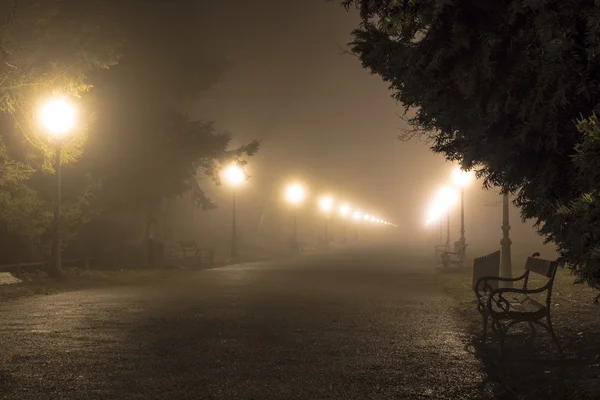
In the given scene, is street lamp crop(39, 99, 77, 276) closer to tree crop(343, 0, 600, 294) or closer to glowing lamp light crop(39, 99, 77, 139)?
glowing lamp light crop(39, 99, 77, 139)

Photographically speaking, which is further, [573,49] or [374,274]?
[374,274]

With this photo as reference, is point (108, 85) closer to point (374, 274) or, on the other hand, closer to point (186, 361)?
point (374, 274)

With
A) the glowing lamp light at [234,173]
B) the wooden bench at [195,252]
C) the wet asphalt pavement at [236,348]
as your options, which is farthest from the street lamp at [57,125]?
the glowing lamp light at [234,173]

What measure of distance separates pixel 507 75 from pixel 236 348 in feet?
16.2

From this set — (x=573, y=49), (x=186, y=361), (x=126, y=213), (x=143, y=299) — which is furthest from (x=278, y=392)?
(x=126, y=213)

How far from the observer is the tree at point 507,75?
500 cm

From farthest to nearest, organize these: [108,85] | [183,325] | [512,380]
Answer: [108,85] → [183,325] → [512,380]

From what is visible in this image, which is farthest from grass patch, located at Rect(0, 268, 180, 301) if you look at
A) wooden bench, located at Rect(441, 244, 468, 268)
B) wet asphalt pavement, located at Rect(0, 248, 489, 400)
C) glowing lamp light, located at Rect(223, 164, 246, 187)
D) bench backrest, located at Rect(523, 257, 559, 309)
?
bench backrest, located at Rect(523, 257, 559, 309)

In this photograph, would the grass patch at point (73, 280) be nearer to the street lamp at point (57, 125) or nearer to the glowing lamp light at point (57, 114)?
the street lamp at point (57, 125)

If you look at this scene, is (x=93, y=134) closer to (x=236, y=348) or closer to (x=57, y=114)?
(x=57, y=114)

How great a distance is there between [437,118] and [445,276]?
1526cm

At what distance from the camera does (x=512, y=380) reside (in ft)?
20.3

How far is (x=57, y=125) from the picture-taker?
18484 mm

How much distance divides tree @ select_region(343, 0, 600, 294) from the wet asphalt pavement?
7.95 feet
